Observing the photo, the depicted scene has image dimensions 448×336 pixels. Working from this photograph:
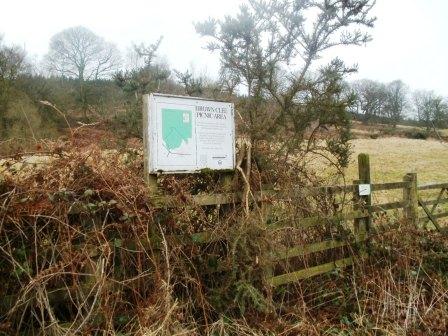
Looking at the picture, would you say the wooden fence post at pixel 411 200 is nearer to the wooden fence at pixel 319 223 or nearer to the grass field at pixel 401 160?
the wooden fence at pixel 319 223

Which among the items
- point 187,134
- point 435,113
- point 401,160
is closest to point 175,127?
point 187,134

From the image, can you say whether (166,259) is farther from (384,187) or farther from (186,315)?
(384,187)

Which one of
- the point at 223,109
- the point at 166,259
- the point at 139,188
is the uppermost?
the point at 223,109

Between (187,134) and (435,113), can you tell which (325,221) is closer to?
(187,134)

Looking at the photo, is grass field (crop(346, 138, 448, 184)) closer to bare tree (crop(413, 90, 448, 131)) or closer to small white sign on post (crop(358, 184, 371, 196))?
bare tree (crop(413, 90, 448, 131))

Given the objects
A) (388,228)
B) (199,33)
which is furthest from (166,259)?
(199,33)

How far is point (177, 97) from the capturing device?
4.64m

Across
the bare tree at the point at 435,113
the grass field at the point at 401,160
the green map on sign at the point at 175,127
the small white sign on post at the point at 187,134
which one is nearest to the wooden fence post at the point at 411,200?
the bare tree at the point at 435,113

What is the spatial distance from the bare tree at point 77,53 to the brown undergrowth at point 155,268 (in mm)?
37408

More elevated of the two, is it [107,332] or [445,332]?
[107,332]

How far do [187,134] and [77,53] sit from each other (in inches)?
1769

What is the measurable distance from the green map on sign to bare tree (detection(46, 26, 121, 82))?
3703cm

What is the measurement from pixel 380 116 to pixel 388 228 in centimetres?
4651

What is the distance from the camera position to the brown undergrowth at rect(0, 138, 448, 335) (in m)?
3.51
